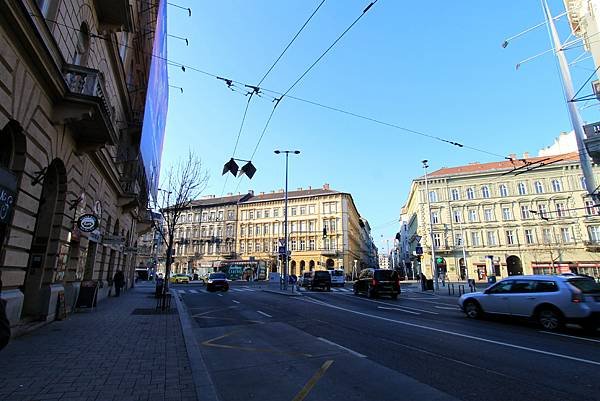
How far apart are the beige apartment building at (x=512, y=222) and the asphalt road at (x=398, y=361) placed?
1529 inches

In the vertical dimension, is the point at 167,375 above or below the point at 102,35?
below

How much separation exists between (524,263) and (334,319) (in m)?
50.0

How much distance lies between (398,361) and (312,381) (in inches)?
79.6

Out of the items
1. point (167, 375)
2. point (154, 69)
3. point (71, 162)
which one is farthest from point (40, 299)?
point (154, 69)

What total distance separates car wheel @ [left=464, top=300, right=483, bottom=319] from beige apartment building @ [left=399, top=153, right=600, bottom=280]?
3441 centimetres

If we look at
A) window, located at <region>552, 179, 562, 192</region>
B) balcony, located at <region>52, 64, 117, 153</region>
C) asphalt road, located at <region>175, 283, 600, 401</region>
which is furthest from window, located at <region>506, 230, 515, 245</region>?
balcony, located at <region>52, 64, 117, 153</region>

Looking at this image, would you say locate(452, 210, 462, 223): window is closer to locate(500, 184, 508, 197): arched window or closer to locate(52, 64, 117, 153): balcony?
locate(500, 184, 508, 197): arched window

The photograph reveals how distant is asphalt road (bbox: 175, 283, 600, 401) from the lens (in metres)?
4.98

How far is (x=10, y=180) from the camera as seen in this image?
728cm

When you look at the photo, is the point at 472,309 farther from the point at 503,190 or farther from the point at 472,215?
the point at 503,190

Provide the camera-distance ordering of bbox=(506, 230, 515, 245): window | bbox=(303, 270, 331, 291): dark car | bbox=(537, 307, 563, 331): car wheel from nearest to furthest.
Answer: bbox=(537, 307, 563, 331): car wheel < bbox=(303, 270, 331, 291): dark car < bbox=(506, 230, 515, 245): window

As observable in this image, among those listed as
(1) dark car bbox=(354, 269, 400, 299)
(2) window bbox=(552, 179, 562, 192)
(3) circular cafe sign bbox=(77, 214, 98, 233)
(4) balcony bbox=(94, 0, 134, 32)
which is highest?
(2) window bbox=(552, 179, 562, 192)

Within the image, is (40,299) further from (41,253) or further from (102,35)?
(102,35)

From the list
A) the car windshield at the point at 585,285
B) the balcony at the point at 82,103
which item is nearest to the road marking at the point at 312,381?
the car windshield at the point at 585,285
